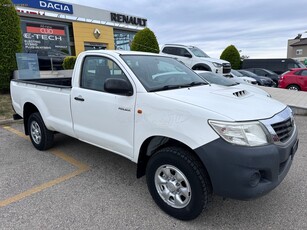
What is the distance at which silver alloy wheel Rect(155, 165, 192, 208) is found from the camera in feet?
8.74

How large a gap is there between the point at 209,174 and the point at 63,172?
8.20 ft

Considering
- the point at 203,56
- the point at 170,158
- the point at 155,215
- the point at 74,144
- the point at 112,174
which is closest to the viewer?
the point at 170,158

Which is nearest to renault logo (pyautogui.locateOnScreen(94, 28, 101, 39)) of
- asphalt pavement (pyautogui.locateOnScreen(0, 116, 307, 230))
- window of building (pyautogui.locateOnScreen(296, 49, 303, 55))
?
asphalt pavement (pyautogui.locateOnScreen(0, 116, 307, 230))

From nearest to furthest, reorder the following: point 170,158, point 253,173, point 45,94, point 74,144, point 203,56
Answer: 1. point 253,173
2. point 170,158
3. point 45,94
4. point 74,144
5. point 203,56

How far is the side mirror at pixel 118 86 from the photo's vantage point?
2924 mm

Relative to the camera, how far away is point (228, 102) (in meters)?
2.71

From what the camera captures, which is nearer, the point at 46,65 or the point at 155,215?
the point at 155,215

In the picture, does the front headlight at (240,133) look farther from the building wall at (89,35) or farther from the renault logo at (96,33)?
the renault logo at (96,33)

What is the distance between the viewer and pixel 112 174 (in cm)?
389

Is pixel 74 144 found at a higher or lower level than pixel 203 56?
lower

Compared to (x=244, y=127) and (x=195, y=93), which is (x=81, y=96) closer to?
(x=195, y=93)

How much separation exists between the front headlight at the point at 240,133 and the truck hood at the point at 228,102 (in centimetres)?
7

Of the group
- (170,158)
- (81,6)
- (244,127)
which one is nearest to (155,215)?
(170,158)

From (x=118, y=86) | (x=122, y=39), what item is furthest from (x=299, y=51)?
(x=118, y=86)
